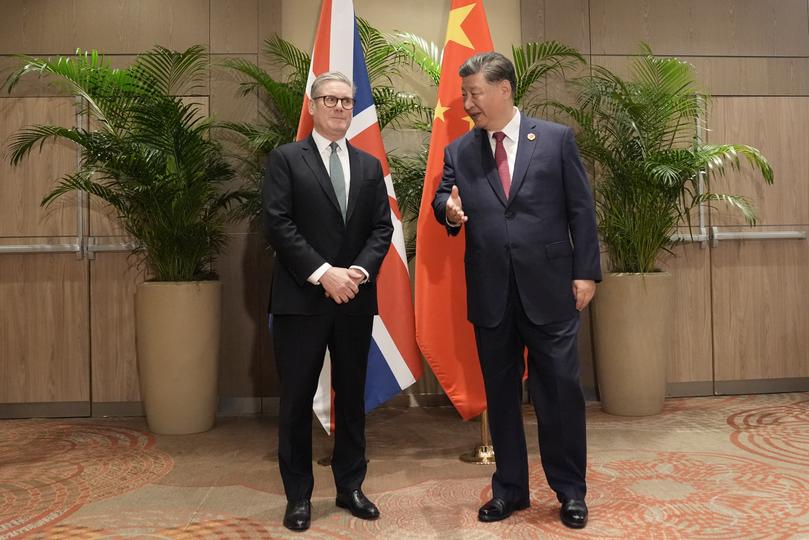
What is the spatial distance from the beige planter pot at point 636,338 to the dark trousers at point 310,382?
85.2 inches

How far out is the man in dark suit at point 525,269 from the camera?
2.44 metres

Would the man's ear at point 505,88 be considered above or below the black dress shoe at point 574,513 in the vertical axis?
above

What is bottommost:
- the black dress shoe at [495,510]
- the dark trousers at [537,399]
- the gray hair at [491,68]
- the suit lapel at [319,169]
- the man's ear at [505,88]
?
the black dress shoe at [495,510]

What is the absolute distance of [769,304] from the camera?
190 inches

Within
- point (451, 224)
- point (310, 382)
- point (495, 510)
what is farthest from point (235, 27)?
point (495, 510)

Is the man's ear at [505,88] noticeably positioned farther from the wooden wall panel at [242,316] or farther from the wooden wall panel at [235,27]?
the wooden wall panel at [235,27]

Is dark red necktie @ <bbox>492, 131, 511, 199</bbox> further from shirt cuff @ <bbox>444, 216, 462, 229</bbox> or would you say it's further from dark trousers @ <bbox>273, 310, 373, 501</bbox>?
dark trousers @ <bbox>273, 310, 373, 501</bbox>

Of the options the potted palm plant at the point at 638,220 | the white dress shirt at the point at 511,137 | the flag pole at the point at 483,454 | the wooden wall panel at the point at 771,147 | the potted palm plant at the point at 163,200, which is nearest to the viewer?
the white dress shirt at the point at 511,137

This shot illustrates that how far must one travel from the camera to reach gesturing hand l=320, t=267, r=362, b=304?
2332 millimetres

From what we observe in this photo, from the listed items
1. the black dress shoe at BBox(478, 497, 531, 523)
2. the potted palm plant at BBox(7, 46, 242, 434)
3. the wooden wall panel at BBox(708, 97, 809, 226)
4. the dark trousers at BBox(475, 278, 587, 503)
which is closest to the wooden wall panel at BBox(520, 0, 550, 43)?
the wooden wall panel at BBox(708, 97, 809, 226)

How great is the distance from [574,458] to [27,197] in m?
3.85

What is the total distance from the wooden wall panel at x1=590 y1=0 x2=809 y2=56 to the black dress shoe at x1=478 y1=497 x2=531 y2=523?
11.0 feet

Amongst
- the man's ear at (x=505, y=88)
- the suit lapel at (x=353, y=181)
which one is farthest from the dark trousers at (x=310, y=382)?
the man's ear at (x=505, y=88)

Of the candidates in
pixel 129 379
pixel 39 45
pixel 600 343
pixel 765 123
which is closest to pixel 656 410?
pixel 600 343
